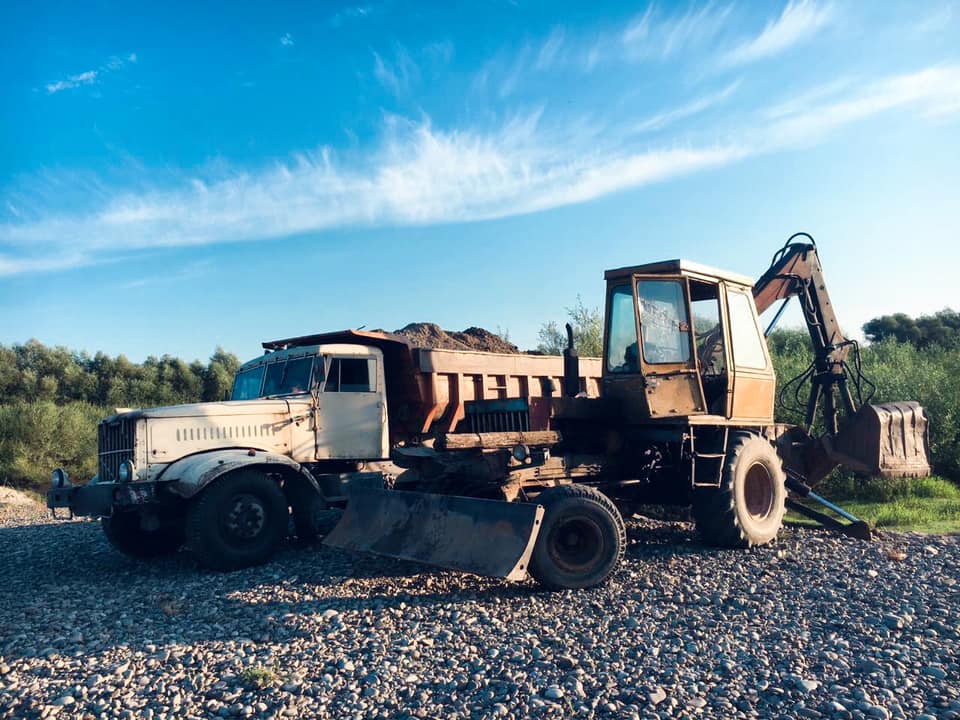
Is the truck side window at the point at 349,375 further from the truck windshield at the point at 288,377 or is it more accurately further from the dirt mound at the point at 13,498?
the dirt mound at the point at 13,498

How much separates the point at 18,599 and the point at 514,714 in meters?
5.68

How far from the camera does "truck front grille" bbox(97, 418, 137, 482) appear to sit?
8.30 m

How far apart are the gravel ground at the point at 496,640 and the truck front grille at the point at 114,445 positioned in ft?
4.04

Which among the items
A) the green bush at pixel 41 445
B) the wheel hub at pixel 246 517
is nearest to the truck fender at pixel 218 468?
the wheel hub at pixel 246 517

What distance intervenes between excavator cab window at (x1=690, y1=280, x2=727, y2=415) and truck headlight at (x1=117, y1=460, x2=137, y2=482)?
639cm

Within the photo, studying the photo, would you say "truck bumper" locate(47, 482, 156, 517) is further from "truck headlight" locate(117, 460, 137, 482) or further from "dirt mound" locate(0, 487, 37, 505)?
"dirt mound" locate(0, 487, 37, 505)

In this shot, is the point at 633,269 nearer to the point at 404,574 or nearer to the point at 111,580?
the point at 404,574

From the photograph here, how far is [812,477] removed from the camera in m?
10.2

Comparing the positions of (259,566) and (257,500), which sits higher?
(257,500)

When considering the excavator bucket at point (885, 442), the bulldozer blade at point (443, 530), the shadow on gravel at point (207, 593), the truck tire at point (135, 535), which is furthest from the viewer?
the excavator bucket at point (885, 442)

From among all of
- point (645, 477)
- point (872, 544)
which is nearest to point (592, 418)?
point (645, 477)

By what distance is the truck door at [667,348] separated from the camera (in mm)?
7875

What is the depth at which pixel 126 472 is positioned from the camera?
7.98 meters

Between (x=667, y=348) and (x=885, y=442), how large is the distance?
3.62m
